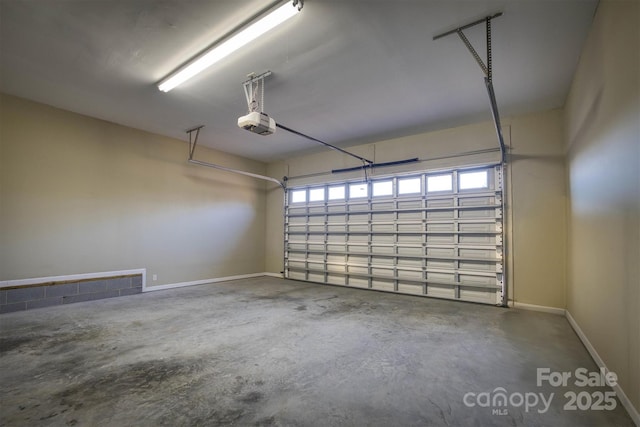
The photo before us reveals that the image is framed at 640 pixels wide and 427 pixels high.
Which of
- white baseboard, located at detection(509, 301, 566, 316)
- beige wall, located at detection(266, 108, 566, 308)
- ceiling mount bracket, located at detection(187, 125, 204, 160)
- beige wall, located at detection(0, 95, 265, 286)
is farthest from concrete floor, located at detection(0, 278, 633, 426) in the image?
ceiling mount bracket, located at detection(187, 125, 204, 160)

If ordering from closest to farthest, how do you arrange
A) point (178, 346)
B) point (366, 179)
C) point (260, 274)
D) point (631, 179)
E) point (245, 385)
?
point (631, 179) < point (245, 385) < point (178, 346) < point (366, 179) < point (260, 274)

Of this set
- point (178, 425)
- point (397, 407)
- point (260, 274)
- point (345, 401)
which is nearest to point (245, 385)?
point (178, 425)

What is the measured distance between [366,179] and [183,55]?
4775 mm

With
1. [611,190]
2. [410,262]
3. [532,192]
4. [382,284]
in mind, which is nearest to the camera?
[611,190]

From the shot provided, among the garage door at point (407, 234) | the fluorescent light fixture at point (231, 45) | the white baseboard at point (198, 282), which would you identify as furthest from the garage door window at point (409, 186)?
the white baseboard at point (198, 282)

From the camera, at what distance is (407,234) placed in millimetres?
6488

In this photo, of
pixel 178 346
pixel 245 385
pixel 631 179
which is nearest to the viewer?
pixel 631 179

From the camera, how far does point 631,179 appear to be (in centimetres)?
208

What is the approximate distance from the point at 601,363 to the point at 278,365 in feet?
10.3

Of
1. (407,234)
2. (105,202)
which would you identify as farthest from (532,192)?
(105,202)

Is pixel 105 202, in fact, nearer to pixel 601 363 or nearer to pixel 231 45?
pixel 231 45

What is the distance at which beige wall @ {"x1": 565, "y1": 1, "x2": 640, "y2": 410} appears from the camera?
6.65 ft

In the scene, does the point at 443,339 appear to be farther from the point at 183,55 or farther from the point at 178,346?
the point at 183,55

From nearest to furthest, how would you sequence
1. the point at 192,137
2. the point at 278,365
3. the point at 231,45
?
the point at 278,365 → the point at 231,45 → the point at 192,137
